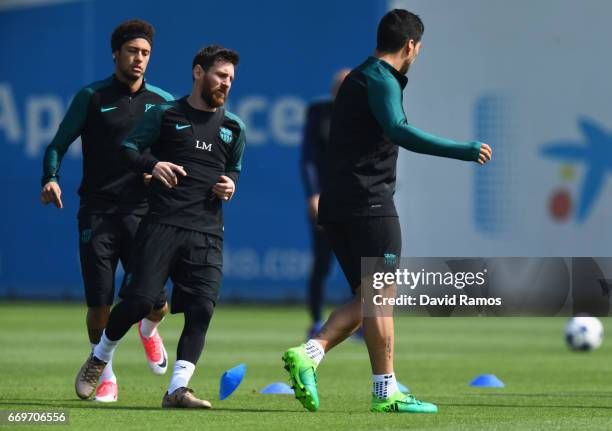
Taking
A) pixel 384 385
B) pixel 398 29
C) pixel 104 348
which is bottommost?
pixel 384 385


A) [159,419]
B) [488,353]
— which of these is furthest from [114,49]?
[488,353]

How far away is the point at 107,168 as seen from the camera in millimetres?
9352

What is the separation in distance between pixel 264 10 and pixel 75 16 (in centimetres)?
313

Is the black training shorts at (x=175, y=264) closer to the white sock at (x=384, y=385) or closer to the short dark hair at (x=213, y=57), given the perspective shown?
the short dark hair at (x=213, y=57)

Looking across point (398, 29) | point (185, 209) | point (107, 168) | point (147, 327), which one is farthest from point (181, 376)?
point (398, 29)

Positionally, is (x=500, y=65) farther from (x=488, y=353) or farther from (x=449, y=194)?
(x=488, y=353)

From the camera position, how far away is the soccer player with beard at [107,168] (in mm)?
9273

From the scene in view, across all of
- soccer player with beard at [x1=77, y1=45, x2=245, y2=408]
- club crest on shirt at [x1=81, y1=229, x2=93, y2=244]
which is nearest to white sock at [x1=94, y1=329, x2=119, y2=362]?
soccer player with beard at [x1=77, y1=45, x2=245, y2=408]

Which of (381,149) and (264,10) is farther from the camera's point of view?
(264,10)

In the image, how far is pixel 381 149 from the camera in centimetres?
814

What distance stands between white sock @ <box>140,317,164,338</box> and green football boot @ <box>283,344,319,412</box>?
7.87ft

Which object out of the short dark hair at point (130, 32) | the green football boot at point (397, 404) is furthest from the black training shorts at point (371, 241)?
the short dark hair at point (130, 32)

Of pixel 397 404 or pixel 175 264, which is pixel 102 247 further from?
pixel 397 404

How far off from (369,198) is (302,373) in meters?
1.01
